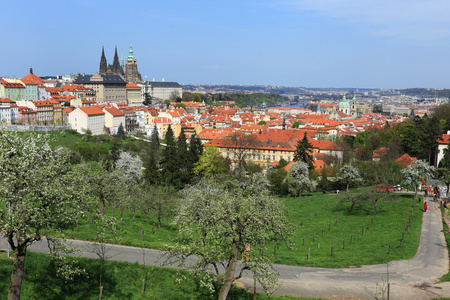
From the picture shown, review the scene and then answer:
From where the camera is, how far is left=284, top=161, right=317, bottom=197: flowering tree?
155 feet

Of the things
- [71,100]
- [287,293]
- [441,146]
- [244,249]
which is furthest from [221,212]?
[71,100]

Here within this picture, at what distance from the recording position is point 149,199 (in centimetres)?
3158

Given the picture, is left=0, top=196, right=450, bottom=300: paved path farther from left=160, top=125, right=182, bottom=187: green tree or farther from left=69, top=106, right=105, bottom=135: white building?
left=69, top=106, right=105, bottom=135: white building

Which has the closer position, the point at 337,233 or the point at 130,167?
the point at 337,233

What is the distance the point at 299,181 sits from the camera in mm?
46781

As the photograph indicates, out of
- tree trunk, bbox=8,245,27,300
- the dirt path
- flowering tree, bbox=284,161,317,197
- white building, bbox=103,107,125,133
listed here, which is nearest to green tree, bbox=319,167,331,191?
flowering tree, bbox=284,161,317,197

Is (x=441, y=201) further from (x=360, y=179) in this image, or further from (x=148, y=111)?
(x=148, y=111)

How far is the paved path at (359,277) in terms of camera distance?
17.9m

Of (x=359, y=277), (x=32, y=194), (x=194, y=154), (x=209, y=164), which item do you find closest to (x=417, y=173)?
(x=359, y=277)

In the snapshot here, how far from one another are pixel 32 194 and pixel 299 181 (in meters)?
36.5

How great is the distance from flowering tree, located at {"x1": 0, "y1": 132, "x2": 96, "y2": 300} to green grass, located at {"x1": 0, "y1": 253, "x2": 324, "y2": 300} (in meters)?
2.78

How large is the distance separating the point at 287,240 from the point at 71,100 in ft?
390

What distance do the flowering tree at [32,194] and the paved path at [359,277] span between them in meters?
5.15

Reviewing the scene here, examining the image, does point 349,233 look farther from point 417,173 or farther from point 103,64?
point 103,64
